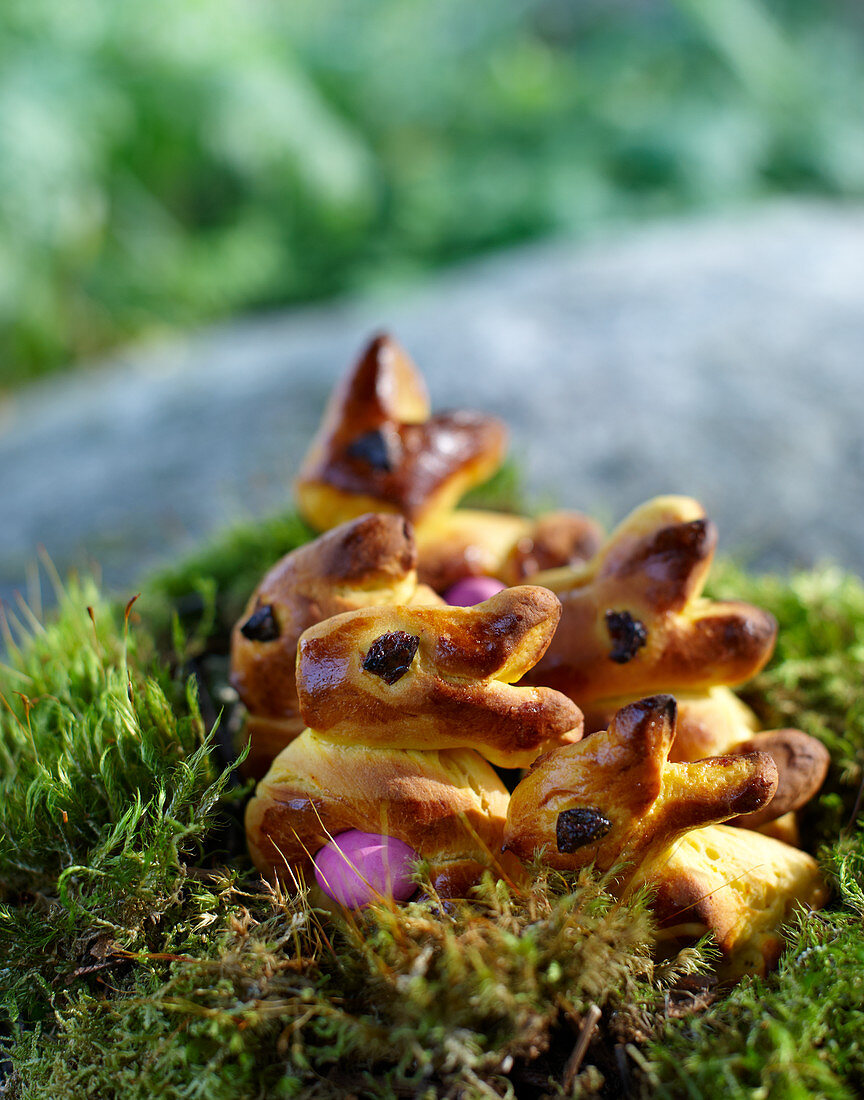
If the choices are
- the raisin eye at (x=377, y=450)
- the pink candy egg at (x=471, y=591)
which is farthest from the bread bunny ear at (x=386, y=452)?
the pink candy egg at (x=471, y=591)

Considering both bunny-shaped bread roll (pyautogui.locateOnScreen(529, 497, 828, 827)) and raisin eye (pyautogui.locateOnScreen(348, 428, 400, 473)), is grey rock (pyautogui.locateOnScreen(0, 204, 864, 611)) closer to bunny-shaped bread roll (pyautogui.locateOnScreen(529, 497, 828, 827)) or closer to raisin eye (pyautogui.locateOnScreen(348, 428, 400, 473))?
raisin eye (pyautogui.locateOnScreen(348, 428, 400, 473))

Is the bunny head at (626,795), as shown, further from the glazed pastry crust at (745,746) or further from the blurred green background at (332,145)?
the blurred green background at (332,145)

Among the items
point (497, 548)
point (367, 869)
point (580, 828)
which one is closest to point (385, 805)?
point (367, 869)

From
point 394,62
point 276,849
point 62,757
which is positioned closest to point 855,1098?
point 276,849

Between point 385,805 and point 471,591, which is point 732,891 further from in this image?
point 471,591

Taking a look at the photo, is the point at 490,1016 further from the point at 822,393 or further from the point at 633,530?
the point at 822,393
